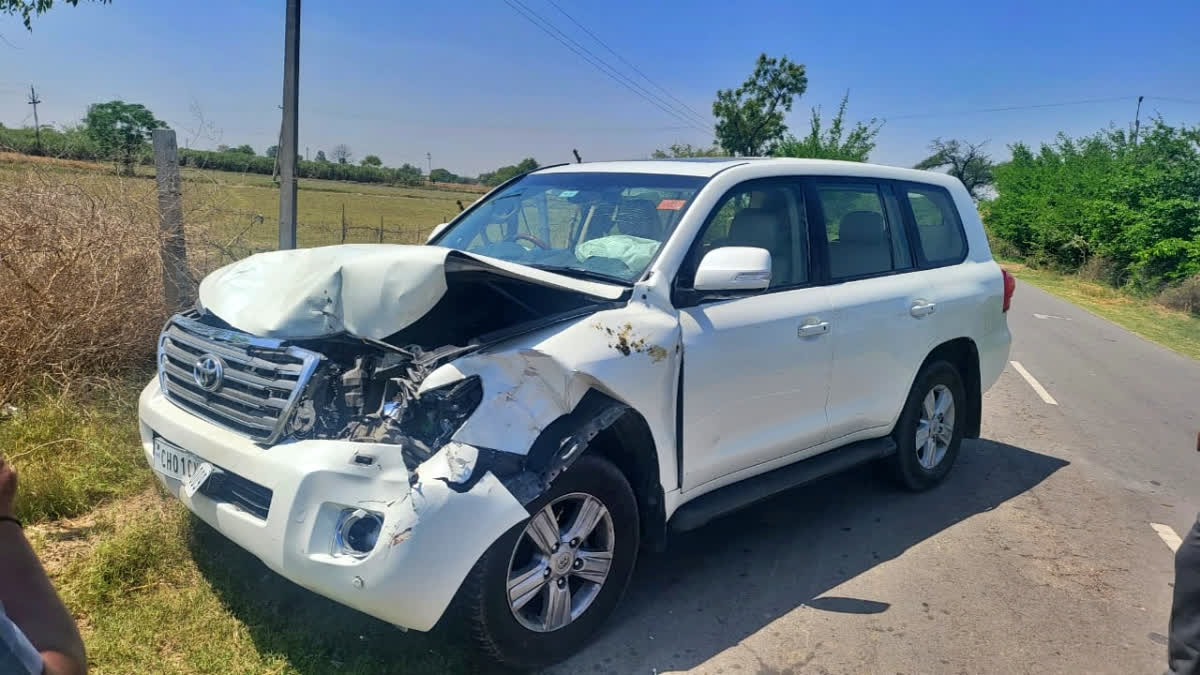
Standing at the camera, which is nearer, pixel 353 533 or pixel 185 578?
pixel 353 533

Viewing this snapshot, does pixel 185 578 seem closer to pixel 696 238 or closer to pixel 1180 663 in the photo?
pixel 696 238

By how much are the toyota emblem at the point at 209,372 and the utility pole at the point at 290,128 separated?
5.09 metres

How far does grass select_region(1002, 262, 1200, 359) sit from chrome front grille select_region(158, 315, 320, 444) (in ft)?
44.6

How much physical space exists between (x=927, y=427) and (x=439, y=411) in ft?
12.0

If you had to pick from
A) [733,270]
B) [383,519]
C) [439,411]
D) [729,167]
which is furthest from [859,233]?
[383,519]

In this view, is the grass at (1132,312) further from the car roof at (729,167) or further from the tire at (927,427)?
the car roof at (729,167)

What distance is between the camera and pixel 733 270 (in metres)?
3.58

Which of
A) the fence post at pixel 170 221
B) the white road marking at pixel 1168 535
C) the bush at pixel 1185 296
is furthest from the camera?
the bush at pixel 1185 296

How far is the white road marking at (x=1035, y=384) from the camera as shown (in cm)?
845

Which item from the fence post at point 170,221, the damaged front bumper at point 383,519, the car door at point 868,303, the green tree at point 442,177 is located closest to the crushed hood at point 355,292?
the damaged front bumper at point 383,519

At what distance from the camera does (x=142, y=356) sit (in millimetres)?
6066

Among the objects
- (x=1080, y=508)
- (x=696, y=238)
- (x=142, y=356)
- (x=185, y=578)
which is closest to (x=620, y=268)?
(x=696, y=238)

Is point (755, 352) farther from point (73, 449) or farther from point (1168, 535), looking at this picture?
point (73, 449)

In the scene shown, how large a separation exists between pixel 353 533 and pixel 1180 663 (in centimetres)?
248
